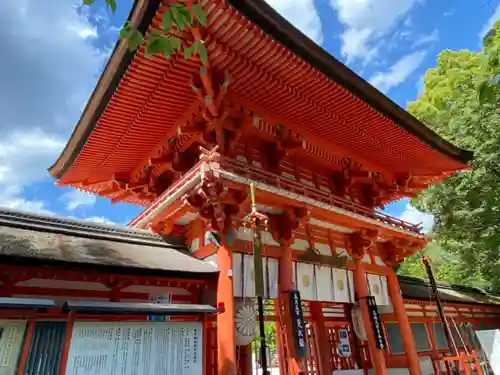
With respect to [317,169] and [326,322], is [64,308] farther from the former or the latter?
[326,322]

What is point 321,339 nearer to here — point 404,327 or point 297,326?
point 404,327

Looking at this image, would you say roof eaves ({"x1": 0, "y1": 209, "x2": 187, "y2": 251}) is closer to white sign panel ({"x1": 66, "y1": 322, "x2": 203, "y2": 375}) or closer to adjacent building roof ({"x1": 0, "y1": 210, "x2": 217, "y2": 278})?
adjacent building roof ({"x1": 0, "y1": 210, "x2": 217, "y2": 278})

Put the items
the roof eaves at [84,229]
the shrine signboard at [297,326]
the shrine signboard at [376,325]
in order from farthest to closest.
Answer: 1. the shrine signboard at [376,325]
2. the roof eaves at [84,229]
3. the shrine signboard at [297,326]

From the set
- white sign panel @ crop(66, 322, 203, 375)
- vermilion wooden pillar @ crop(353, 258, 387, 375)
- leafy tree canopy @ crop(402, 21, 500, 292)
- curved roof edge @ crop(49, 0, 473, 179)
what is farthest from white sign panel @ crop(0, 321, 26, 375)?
leafy tree canopy @ crop(402, 21, 500, 292)

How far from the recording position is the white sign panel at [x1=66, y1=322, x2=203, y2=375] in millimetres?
5566

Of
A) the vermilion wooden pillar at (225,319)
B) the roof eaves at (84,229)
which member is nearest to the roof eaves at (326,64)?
the vermilion wooden pillar at (225,319)

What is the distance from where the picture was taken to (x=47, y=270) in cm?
644

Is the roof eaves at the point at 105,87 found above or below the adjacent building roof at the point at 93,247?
above

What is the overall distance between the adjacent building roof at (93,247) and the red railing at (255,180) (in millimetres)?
1147

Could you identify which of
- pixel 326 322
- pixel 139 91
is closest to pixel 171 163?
pixel 139 91

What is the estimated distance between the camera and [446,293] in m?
16.9

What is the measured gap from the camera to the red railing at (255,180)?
7.96m

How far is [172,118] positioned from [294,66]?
3.65 metres

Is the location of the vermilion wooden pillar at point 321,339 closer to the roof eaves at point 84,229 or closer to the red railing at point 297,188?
the red railing at point 297,188
